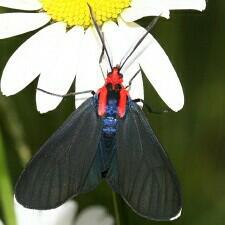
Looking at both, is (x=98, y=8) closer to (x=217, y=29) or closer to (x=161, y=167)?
(x=161, y=167)

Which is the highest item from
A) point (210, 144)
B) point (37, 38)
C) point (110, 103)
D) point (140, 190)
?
Result: point (37, 38)

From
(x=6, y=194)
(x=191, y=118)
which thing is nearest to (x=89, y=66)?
(x=6, y=194)

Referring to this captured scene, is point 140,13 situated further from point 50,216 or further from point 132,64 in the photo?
point 50,216

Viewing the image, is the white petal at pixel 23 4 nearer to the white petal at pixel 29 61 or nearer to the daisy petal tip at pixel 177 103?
the white petal at pixel 29 61

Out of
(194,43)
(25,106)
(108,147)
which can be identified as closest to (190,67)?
(194,43)


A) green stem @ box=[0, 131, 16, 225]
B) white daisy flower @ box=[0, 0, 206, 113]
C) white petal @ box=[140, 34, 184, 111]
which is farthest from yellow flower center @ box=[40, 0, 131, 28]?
green stem @ box=[0, 131, 16, 225]
